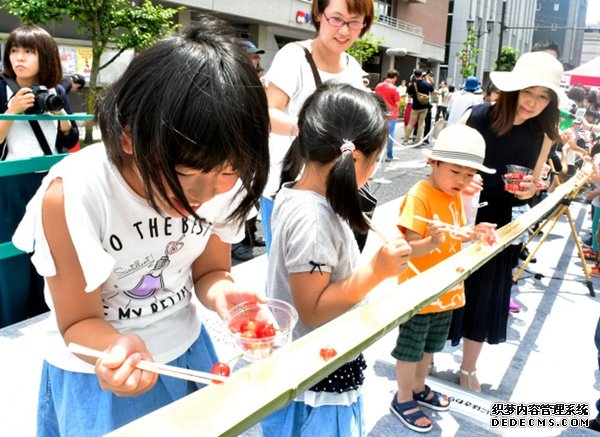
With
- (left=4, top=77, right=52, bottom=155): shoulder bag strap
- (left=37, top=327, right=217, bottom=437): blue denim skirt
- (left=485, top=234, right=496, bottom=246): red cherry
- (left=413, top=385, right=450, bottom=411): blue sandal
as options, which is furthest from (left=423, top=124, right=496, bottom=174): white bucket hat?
(left=4, top=77, right=52, bottom=155): shoulder bag strap

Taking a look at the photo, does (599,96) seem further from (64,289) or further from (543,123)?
(64,289)

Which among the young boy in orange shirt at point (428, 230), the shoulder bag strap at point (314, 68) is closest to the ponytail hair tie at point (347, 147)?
the young boy in orange shirt at point (428, 230)

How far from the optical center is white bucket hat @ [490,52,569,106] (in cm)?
255

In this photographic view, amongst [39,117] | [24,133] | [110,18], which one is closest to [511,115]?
[39,117]

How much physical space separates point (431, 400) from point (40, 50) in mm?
2888

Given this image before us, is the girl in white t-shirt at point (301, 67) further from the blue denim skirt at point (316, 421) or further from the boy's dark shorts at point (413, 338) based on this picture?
the blue denim skirt at point (316, 421)

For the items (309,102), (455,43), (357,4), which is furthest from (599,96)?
(455,43)

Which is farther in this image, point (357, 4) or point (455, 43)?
point (455, 43)

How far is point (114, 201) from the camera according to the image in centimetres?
100

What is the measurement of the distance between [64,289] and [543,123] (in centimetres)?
255

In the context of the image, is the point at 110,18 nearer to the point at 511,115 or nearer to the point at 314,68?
the point at 314,68

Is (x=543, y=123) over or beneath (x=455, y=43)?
beneath

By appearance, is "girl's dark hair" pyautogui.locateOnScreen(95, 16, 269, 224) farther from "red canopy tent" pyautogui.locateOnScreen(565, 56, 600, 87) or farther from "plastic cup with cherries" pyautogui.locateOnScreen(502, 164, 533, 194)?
→ "red canopy tent" pyautogui.locateOnScreen(565, 56, 600, 87)

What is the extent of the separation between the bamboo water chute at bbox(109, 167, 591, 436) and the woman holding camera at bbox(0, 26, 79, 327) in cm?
235
